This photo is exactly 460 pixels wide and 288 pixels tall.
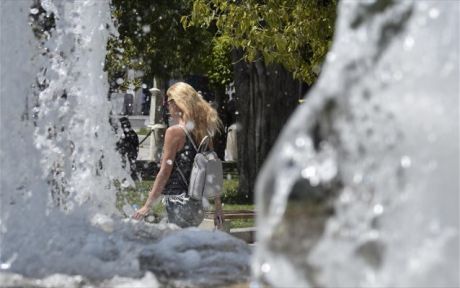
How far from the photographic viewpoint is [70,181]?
8.02 m

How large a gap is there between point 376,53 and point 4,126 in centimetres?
329

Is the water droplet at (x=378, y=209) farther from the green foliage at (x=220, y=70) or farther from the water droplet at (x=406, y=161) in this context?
the green foliage at (x=220, y=70)

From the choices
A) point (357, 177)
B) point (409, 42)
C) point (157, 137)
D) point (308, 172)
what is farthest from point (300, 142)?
point (157, 137)

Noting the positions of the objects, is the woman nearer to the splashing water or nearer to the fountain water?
the fountain water

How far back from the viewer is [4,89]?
22.6 feet

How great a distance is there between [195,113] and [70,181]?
1010 millimetres

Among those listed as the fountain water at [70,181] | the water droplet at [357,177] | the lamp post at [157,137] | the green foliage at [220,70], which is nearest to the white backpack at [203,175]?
the fountain water at [70,181]

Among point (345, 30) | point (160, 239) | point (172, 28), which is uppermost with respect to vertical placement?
point (172, 28)

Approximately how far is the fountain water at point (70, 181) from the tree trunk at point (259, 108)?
30.4 ft

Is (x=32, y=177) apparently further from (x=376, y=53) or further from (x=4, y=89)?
(x=376, y=53)

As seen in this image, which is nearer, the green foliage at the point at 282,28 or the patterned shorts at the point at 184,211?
the patterned shorts at the point at 184,211

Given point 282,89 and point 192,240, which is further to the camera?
point 282,89

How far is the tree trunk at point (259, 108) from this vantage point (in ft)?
60.2

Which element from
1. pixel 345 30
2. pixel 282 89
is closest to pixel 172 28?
pixel 282 89
